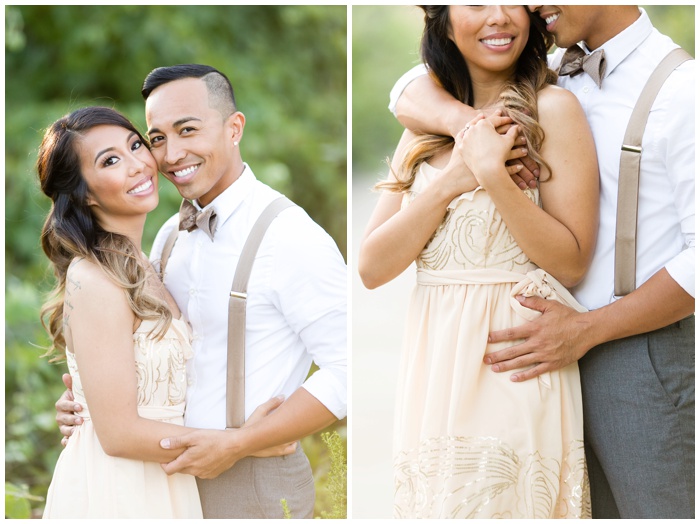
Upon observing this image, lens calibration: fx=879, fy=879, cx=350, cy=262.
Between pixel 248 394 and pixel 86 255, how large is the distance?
0.57 meters

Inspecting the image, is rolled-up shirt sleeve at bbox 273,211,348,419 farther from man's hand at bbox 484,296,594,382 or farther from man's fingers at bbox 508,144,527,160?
man's fingers at bbox 508,144,527,160

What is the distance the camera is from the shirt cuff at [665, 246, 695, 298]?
7.14 ft

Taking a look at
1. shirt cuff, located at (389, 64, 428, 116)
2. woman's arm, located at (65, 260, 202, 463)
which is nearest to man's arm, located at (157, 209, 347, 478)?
woman's arm, located at (65, 260, 202, 463)

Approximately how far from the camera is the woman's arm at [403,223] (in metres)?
2.23

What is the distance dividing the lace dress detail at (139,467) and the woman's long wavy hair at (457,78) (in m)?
0.74

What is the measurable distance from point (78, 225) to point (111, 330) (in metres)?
0.31

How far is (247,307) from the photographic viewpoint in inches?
93.8

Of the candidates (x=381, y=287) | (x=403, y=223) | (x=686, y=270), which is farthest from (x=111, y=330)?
(x=381, y=287)

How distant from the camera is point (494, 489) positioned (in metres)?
2.17

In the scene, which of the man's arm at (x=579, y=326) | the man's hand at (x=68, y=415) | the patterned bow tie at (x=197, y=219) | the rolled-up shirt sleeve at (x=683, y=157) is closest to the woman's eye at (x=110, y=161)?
the patterned bow tie at (x=197, y=219)

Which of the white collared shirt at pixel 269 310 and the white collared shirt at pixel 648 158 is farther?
the white collared shirt at pixel 269 310

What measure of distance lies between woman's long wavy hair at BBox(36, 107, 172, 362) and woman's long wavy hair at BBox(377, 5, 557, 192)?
2.30 ft

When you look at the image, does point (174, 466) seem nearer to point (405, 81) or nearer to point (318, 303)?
point (318, 303)

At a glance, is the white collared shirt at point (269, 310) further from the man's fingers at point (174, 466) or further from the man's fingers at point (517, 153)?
the man's fingers at point (517, 153)
